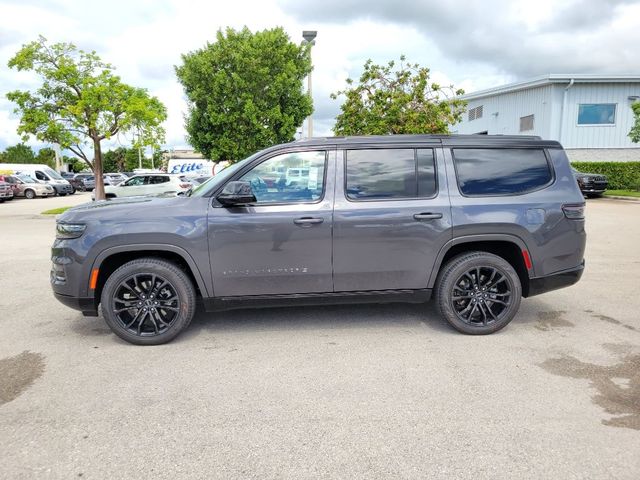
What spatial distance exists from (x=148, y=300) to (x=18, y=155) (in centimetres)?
7714

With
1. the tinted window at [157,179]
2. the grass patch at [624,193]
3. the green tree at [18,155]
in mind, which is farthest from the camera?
the green tree at [18,155]

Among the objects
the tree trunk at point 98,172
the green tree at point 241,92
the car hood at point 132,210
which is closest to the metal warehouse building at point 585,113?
the green tree at point 241,92

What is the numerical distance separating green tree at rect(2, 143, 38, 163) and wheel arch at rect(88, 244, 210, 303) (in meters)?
74.8

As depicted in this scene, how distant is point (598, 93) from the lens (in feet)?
82.4

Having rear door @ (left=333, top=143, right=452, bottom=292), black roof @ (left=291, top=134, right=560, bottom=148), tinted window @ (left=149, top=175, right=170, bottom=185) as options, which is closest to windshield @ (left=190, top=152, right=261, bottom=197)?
black roof @ (left=291, top=134, right=560, bottom=148)

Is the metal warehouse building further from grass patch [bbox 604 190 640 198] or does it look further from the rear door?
the rear door

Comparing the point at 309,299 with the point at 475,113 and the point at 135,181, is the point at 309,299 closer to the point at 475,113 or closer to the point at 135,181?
the point at 135,181

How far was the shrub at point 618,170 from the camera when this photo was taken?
24531mm

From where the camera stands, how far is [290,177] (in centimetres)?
449

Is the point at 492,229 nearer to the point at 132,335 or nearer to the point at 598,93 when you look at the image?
the point at 132,335

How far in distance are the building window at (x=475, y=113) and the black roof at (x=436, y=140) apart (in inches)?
1119

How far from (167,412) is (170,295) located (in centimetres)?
137

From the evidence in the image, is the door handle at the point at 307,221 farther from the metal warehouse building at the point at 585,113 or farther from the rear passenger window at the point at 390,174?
the metal warehouse building at the point at 585,113

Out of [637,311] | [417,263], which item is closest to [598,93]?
[637,311]
